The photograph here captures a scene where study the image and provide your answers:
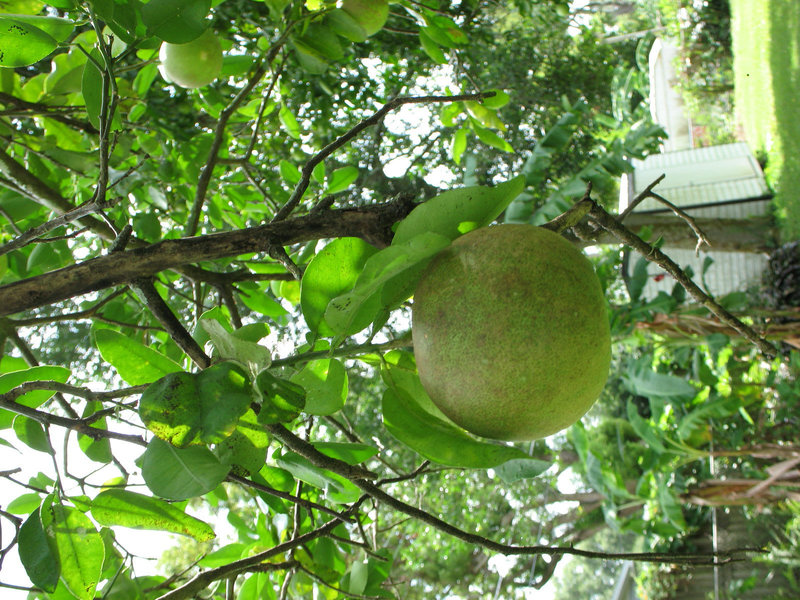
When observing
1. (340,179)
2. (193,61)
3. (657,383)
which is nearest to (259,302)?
(340,179)

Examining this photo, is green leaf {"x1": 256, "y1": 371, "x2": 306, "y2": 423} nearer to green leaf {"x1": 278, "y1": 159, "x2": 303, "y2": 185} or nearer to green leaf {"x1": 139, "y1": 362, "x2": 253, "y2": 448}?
green leaf {"x1": 139, "y1": 362, "x2": 253, "y2": 448}

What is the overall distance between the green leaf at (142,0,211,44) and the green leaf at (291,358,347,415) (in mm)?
312

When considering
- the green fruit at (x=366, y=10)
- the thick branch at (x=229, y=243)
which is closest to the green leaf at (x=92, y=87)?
the thick branch at (x=229, y=243)

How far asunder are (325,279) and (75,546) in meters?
0.32

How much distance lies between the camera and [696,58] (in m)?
7.14

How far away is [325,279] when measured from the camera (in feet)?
1.55

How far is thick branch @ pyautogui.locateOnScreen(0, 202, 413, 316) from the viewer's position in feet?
1.61

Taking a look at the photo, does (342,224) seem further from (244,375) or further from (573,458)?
(573,458)

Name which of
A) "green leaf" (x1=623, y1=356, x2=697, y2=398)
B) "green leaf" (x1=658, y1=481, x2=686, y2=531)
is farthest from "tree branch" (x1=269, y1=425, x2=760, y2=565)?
"green leaf" (x1=658, y1=481, x2=686, y2=531)

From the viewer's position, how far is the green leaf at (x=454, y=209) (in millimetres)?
466

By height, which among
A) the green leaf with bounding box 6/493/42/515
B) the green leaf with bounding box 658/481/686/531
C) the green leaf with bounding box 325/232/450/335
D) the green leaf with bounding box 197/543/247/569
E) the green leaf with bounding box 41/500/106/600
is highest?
the green leaf with bounding box 325/232/450/335

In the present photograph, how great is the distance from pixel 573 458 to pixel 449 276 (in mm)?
5914

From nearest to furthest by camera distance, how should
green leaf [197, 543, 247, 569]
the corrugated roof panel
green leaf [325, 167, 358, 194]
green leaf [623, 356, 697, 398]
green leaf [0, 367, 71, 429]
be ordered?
green leaf [0, 367, 71, 429], green leaf [197, 543, 247, 569], green leaf [325, 167, 358, 194], green leaf [623, 356, 697, 398], the corrugated roof panel

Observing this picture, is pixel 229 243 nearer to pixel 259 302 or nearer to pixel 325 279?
pixel 325 279
